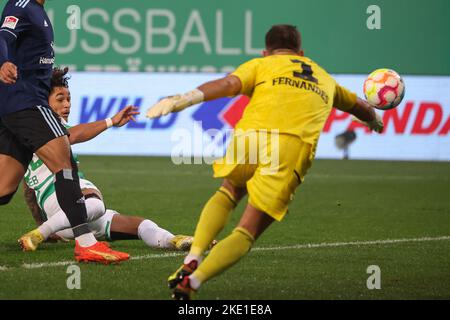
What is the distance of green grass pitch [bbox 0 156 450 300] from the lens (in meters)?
6.12

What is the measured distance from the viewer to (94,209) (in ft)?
24.9

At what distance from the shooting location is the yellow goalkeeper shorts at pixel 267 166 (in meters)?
5.66

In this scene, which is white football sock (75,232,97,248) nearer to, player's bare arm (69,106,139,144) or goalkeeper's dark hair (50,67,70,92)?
player's bare arm (69,106,139,144)

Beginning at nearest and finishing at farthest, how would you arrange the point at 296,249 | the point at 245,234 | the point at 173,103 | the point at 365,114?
1. the point at 173,103
2. the point at 245,234
3. the point at 365,114
4. the point at 296,249

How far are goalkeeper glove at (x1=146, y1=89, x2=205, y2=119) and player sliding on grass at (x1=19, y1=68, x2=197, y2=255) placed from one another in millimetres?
2082

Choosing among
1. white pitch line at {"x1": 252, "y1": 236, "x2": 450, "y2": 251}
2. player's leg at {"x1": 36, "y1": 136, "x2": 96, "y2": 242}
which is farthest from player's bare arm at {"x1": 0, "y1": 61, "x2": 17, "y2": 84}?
white pitch line at {"x1": 252, "y1": 236, "x2": 450, "y2": 251}

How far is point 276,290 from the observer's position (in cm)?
612

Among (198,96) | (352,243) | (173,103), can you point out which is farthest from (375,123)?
(352,243)

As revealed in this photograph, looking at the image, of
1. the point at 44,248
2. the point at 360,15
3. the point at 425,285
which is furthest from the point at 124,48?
the point at 425,285

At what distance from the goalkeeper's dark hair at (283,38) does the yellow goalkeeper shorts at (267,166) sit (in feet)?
1.92

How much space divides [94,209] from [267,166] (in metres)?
2.27

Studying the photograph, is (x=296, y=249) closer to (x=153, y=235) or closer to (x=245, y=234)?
(x=153, y=235)

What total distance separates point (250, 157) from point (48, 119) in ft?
5.99
